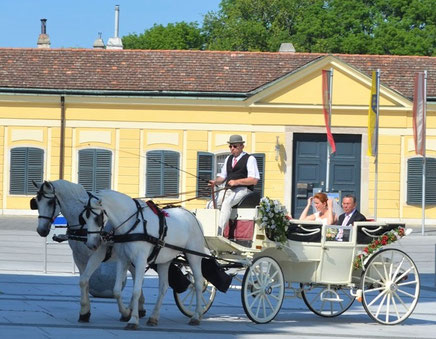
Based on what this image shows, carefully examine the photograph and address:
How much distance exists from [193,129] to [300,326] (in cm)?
2647

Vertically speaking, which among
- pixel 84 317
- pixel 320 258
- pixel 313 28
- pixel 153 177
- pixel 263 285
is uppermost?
pixel 313 28

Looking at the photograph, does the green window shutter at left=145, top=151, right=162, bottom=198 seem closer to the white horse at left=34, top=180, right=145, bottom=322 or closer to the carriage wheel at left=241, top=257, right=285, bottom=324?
the carriage wheel at left=241, top=257, right=285, bottom=324

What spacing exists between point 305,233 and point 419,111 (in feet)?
72.5

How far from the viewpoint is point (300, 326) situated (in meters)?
13.9

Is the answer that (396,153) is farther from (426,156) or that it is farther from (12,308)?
(12,308)

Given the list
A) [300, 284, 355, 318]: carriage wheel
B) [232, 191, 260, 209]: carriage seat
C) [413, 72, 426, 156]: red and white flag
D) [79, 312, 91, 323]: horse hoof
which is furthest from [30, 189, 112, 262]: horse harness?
[413, 72, 426, 156]: red and white flag

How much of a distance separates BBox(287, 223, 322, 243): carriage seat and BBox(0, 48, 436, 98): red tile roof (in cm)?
2551

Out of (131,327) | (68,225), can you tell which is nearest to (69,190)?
(68,225)

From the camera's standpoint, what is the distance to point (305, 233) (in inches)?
576

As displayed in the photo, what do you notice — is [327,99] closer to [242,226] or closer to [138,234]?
[242,226]

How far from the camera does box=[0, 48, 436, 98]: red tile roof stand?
40.3m

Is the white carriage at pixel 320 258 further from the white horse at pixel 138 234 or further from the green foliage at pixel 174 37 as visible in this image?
the green foliage at pixel 174 37

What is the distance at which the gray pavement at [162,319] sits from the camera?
41.6ft

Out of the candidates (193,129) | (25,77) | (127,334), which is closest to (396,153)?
(193,129)
